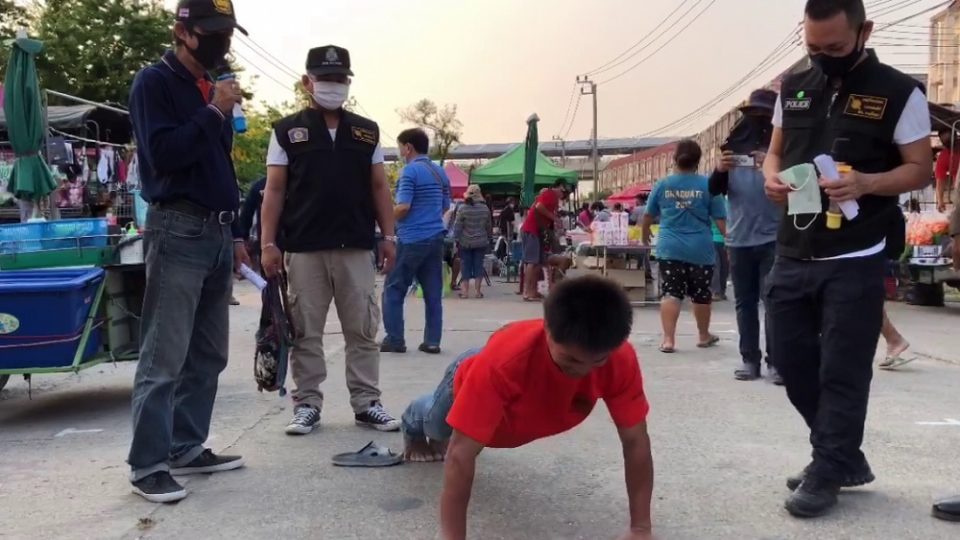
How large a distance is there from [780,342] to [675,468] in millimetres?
810

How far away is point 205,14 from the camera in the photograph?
11.0 ft

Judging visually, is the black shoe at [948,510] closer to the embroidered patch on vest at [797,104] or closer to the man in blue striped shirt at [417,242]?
the embroidered patch on vest at [797,104]

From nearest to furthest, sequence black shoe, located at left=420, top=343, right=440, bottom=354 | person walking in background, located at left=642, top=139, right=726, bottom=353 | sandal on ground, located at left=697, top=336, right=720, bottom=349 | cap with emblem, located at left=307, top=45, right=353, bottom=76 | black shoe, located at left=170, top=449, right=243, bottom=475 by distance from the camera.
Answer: black shoe, located at left=170, top=449, right=243, bottom=475, cap with emblem, located at left=307, top=45, right=353, bottom=76, person walking in background, located at left=642, top=139, right=726, bottom=353, black shoe, located at left=420, top=343, right=440, bottom=354, sandal on ground, located at left=697, top=336, right=720, bottom=349

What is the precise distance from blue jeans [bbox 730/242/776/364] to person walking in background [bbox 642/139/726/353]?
0.83 metres

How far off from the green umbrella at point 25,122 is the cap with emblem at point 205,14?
252 inches

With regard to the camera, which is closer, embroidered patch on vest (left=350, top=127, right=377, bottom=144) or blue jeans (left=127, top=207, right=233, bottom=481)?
blue jeans (left=127, top=207, right=233, bottom=481)

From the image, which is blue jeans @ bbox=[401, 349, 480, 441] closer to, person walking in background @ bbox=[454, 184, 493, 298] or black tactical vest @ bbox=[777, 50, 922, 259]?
black tactical vest @ bbox=[777, 50, 922, 259]

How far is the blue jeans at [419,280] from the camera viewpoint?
7195 millimetres

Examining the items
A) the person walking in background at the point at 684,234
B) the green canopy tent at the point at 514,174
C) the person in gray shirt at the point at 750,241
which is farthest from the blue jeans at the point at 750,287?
the green canopy tent at the point at 514,174

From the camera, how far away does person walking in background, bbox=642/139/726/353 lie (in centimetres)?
693

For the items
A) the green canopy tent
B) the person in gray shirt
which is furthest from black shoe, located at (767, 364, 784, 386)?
the green canopy tent

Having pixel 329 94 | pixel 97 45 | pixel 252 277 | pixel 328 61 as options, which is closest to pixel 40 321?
pixel 252 277

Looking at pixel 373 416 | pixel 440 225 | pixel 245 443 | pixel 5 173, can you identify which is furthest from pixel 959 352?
pixel 5 173

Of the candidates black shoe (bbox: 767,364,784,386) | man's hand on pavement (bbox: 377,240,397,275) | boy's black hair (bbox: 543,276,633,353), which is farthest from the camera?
black shoe (bbox: 767,364,784,386)
